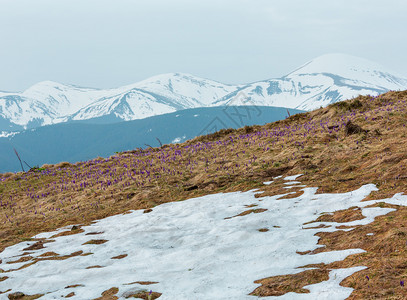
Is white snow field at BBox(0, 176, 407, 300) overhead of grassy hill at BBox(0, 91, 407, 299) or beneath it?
beneath

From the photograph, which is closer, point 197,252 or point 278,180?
point 197,252

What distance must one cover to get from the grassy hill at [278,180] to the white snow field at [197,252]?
0.49 m

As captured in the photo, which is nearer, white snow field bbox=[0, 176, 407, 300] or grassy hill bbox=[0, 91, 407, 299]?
grassy hill bbox=[0, 91, 407, 299]

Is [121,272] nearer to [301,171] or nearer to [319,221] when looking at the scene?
[319,221]

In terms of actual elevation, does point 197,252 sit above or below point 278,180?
below

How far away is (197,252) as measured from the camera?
369 inches

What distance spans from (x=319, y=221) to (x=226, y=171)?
991cm

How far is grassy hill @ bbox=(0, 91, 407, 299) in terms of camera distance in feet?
21.9

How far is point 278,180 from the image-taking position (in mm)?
16031

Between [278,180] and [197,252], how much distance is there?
7.76 m

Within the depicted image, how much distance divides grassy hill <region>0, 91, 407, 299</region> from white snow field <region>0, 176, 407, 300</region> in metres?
0.49

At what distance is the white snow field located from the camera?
7160mm

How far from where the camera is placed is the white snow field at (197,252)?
23.5 feet

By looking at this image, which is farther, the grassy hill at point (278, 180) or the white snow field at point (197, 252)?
the white snow field at point (197, 252)
